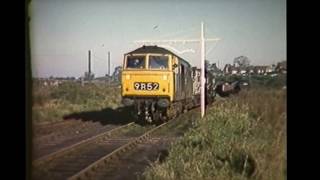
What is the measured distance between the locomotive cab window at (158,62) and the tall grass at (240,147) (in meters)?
0.64

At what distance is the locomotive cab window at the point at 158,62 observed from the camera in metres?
4.48

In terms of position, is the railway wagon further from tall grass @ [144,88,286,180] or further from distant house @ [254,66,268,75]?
distant house @ [254,66,268,75]

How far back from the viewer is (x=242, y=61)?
14.2ft

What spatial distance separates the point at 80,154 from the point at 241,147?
144 centimetres

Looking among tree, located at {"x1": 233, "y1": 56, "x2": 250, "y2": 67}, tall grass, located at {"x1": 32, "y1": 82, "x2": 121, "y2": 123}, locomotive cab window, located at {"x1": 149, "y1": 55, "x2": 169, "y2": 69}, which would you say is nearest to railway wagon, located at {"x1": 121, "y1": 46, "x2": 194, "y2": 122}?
locomotive cab window, located at {"x1": 149, "y1": 55, "x2": 169, "y2": 69}

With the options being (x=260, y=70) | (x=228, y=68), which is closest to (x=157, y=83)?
(x=228, y=68)

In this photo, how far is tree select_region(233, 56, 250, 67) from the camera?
4.31 m

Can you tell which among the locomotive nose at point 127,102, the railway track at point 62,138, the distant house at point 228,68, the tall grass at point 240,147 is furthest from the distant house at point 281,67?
the railway track at point 62,138

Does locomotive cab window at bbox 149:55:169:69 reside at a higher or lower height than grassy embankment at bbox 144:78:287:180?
higher

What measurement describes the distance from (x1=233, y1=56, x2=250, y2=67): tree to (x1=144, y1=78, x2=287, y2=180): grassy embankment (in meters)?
0.24

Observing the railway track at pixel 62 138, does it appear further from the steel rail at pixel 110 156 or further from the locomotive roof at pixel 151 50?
the locomotive roof at pixel 151 50
